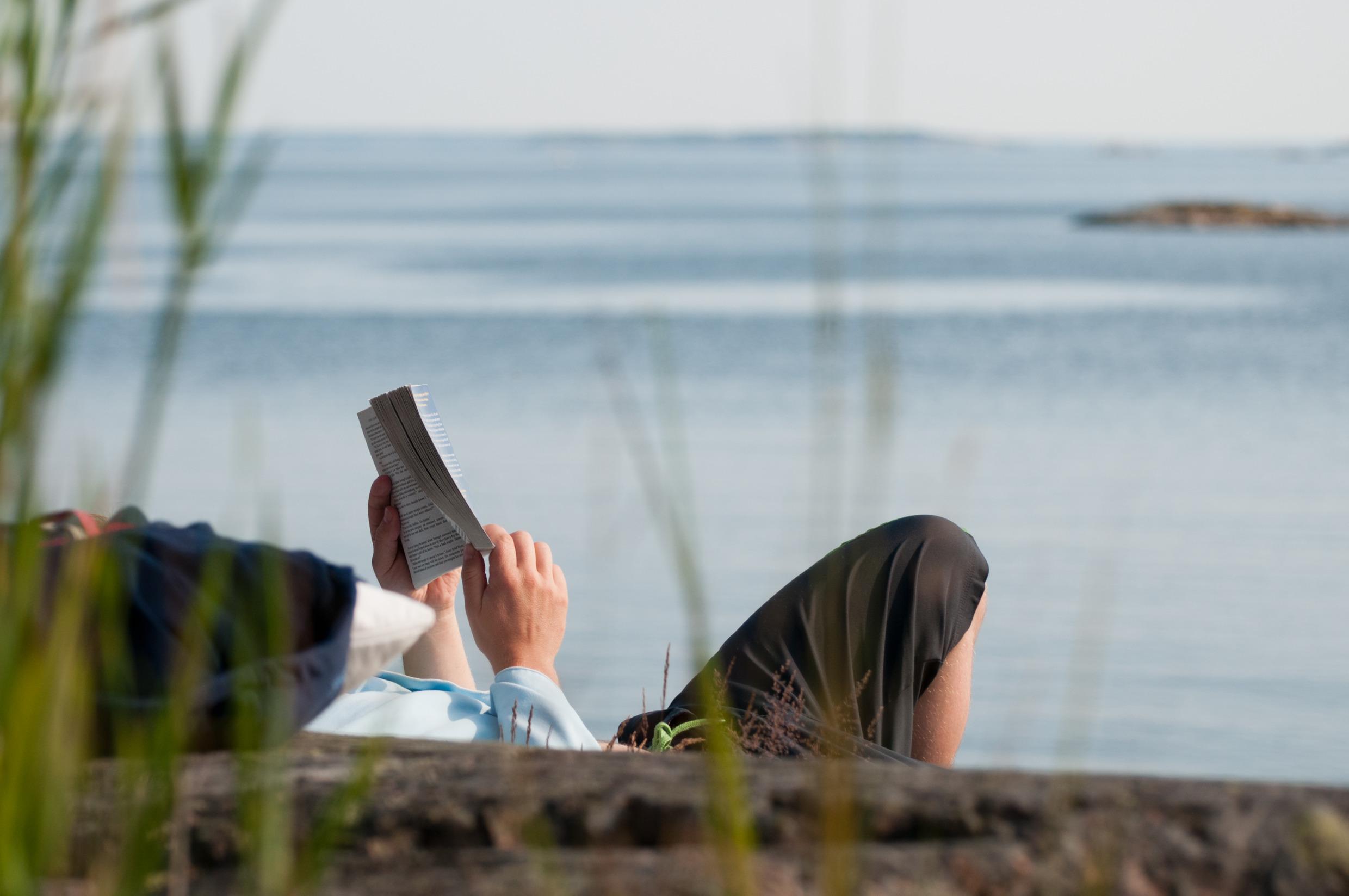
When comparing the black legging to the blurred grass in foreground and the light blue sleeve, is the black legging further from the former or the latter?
the blurred grass in foreground

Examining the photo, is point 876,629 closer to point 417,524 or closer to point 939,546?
point 939,546

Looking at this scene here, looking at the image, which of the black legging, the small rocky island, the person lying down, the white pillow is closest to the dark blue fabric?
the white pillow

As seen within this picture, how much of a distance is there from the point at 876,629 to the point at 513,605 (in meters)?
0.58

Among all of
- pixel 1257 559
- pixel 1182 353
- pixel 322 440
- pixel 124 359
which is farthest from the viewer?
pixel 1182 353

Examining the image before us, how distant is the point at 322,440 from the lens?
934cm

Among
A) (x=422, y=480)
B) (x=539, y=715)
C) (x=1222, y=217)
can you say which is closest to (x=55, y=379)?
(x=539, y=715)

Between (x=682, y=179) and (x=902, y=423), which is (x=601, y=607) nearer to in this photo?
(x=902, y=423)

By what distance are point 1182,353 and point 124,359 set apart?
9.22m

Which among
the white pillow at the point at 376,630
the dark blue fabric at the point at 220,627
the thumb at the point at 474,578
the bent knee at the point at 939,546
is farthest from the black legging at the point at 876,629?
the dark blue fabric at the point at 220,627

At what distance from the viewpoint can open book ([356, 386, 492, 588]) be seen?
95.4 inches

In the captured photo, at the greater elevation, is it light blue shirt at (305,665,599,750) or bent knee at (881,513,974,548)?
bent knee at (881,513,974,548)

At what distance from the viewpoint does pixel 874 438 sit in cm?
106

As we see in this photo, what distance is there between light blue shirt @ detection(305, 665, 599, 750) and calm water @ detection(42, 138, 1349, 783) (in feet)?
0.45

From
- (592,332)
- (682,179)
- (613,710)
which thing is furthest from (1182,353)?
(682,179)
